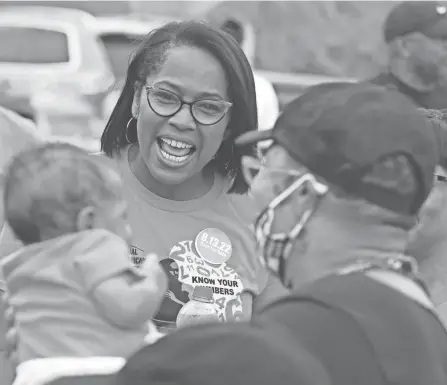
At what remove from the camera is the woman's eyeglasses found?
266cm

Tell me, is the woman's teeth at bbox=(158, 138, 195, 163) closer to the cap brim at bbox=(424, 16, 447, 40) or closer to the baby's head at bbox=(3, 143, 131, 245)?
the baby's head at bbox=(3, 143, 131, 245)

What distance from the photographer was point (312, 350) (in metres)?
1.39

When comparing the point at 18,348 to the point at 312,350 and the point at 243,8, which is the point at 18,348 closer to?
the point at 312,350

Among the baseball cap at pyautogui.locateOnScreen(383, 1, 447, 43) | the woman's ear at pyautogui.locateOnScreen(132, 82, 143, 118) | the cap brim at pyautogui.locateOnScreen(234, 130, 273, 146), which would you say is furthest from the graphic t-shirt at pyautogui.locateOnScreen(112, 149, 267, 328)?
the baseball cap at pyautogui.locateOnScreen(383, 1, 447, 43)

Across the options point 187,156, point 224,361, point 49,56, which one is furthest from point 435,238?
point 49,56

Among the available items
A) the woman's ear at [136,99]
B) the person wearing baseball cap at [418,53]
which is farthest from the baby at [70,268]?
the person wearing baseball cap at [418,53]

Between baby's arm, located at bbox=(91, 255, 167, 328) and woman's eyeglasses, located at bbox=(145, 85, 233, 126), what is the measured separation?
2.41ft

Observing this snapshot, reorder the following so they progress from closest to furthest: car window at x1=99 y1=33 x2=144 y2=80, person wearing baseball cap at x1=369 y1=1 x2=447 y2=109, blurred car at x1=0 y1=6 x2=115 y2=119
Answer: person wearing baseball cap at x1=369 y1=1 x2=447 y2=109 < blurred car at x1=0 y1=6 x2=115 y2=119 < car window at x1=99 y1=33 x2=144 y2=80

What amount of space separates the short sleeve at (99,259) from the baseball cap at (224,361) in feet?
2.06

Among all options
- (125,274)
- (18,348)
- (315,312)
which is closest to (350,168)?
(315,312)

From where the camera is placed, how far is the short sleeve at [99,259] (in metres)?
1.97

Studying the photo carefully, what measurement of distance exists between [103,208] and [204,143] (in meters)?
0.68

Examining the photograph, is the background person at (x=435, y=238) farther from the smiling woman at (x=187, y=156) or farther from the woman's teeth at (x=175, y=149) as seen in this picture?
the woman's teeth at (x=175, y=149)

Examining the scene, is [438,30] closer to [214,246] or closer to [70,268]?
[214,246]
